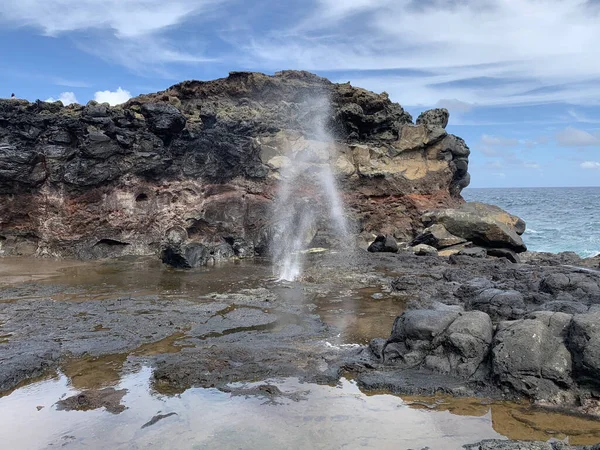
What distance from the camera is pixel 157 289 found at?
38.2 feet

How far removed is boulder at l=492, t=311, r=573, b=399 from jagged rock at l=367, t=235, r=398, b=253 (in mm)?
11263

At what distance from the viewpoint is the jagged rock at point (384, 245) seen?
17312 millimetres

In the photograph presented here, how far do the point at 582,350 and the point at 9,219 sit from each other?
55.5ft

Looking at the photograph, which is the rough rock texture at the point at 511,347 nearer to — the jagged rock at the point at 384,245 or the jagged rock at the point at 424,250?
the jagged rock at the point at 424,250

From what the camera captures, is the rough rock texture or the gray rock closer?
the rough rock texture

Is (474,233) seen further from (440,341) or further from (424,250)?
(440,341)

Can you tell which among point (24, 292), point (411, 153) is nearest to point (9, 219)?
point (24, 292)

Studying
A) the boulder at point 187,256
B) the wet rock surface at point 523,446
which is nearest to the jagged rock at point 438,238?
the boulder at point 187,256

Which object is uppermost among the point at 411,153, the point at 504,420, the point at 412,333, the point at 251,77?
the point at 251,77

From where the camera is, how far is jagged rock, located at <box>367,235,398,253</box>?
1731 centimetres

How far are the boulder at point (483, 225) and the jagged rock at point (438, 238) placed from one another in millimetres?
183

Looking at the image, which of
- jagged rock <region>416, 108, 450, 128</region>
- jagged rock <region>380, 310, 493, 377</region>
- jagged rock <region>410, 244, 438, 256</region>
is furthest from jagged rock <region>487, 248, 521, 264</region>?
jagged rock <region>380, 310, 493, 377</region>

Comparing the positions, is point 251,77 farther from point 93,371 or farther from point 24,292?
point 93,371

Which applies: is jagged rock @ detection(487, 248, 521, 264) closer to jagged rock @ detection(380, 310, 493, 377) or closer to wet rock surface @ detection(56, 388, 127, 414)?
jagged rock @ detection(380, 310, 493, 377)
